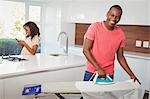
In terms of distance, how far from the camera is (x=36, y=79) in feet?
8.15

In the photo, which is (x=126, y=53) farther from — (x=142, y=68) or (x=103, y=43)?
(x=103, y=43)

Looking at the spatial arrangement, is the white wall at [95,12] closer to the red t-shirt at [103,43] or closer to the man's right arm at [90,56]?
the red t-shirt at [103,43]

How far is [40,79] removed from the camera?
8.29 feet

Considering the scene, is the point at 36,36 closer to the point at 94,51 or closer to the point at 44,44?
the point at 94,51

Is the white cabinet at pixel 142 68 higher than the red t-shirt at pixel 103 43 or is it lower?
lower

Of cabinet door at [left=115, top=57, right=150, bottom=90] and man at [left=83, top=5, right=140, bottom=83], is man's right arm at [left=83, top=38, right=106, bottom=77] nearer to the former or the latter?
man at [left=83, top=5, right=140, bottom=83]

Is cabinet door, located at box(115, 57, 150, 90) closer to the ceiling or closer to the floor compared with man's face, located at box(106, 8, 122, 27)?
closer to the floor

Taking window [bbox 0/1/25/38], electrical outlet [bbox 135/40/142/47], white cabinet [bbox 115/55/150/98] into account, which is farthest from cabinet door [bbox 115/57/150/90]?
window [bbox 0/1/25/38]

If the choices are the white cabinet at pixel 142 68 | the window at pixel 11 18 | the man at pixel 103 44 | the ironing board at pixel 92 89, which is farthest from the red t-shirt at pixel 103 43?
the window at pixel 11 18

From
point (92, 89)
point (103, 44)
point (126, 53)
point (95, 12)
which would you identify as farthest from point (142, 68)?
point (92, 89)

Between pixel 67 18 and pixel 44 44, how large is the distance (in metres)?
0.78

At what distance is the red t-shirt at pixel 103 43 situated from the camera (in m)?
2.22

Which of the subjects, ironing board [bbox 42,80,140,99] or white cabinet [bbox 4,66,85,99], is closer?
ironing board [bbox 42,80,140,99]

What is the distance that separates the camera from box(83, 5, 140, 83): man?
7.11 ft
